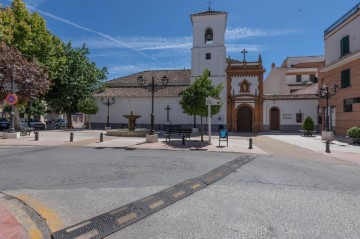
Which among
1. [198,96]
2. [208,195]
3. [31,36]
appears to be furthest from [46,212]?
[31,36]

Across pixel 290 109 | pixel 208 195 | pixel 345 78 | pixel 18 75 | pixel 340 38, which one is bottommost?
pixel 208 195

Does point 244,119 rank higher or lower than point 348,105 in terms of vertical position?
lower

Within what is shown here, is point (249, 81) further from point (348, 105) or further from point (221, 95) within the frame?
point (348, 105)

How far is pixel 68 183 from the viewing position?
21.0ft

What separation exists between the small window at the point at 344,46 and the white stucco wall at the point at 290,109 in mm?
6354

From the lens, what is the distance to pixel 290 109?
27906 mm

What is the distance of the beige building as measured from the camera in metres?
20.0

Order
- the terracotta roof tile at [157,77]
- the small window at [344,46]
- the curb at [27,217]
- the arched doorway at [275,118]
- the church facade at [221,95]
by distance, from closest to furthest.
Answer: the curb at [27,217]
the small window at [344,46]
the church facade at [221,95]
the arched doorway at [275,118]
the terracotta roof tile at [157,77]

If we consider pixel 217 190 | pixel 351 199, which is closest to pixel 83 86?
pixel 217 190

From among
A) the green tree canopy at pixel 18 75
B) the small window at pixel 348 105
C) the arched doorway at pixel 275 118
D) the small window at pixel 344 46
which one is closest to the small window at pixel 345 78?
the small window at pixel 348 105

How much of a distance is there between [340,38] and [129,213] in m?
26.6

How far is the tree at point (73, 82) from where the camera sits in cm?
2920

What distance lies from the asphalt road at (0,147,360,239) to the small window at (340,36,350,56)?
57.2ft

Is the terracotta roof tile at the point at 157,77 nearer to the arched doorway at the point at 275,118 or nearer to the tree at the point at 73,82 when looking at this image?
the tree at the point at 73,82
